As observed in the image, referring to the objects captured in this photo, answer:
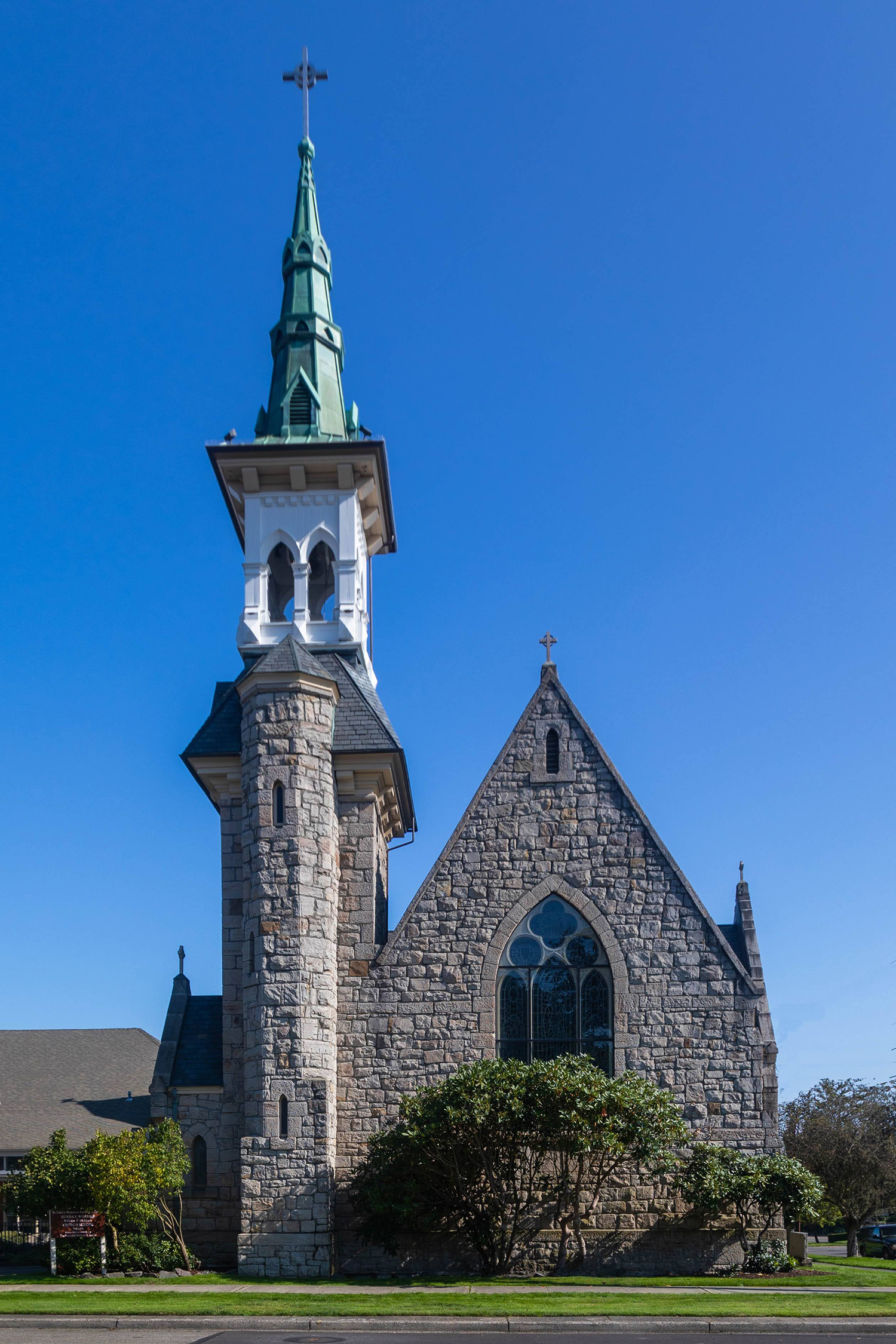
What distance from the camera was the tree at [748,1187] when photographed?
2192cm

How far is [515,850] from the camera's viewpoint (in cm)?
2489

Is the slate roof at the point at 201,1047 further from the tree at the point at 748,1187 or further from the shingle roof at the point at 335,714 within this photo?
the tree at the point at 748,1187

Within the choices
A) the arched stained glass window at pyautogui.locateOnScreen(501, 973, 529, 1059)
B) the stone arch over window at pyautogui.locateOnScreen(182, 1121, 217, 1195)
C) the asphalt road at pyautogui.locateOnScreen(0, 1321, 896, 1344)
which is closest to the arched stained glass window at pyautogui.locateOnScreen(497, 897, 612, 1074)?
the arched stained glass window at pyautogui.locateOnScreen(501, 973, 529, 1059)

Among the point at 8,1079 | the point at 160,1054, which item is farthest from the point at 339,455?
the point at 8,1079

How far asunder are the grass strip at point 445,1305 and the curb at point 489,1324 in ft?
0.63

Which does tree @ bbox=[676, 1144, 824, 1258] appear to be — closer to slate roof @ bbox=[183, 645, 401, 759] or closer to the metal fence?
slate roof @ bbox=[183, 645, 401, 759]

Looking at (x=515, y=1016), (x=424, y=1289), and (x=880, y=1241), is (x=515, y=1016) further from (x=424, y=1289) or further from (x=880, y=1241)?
(x=880, y=1241)

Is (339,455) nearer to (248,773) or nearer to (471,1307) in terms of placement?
(248,773)

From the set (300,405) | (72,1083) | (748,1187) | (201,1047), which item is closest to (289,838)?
(201,1047)

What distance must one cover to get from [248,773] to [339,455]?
24.9ft

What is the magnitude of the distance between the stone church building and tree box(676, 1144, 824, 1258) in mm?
568

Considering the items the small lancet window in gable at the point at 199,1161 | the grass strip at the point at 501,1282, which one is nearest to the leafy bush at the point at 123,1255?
the grass strip at the point at 501,1282

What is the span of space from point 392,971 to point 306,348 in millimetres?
14067

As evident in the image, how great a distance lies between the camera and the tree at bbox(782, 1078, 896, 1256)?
3966cm
